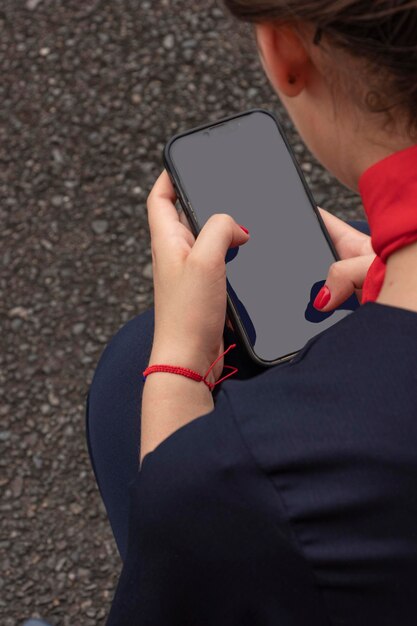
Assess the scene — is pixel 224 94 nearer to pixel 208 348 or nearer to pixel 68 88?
pixel 68 88

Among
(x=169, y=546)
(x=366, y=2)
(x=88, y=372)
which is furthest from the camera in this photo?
(x=88, y=372)

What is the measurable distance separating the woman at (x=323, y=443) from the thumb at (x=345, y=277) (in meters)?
0.27

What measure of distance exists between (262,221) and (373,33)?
55 cm

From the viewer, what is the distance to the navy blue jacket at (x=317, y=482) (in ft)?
2.18

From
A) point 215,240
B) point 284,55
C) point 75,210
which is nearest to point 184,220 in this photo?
point 215,240

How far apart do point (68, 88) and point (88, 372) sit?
0.73 metres

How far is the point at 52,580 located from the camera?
1.72m

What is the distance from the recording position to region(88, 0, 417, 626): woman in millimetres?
664

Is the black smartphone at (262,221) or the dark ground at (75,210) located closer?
→ the black smartphone at (262,221)

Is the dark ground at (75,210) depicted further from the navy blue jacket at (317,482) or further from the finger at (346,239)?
the navy blue jacket at (317,482)

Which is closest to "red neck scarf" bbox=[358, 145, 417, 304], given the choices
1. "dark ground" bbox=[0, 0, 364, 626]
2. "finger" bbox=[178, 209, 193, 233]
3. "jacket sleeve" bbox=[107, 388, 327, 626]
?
"jacket sleeve" bbox=[107, 388, 327, 626]

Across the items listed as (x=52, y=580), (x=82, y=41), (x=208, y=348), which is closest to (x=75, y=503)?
(x=52, y=580)

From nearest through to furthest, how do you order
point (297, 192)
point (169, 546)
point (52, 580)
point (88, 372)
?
point (169, 546)
point (297, 192)
point (52, 580)
point (88, 372)

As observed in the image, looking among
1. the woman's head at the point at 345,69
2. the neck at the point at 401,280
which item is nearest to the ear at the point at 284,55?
the woman's head at the point at 345,69
